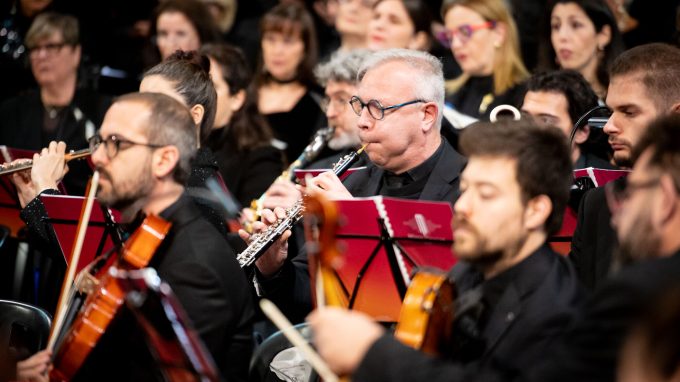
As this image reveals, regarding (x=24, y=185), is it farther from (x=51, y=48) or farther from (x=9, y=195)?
(x=51, y=48)

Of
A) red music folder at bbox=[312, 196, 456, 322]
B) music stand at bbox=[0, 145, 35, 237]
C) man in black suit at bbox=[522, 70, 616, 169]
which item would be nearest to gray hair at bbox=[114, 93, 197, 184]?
red music folder at bbox=[312, 196, 456, 322]

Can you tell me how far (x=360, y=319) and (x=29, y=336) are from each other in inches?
71.0

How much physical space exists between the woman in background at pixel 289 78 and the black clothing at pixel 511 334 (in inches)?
145

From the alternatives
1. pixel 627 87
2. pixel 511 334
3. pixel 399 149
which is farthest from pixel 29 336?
pixel 627 87

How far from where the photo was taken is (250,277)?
4.18 metres

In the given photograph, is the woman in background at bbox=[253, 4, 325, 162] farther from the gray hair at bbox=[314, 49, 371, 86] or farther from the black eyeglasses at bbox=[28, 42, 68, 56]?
the black eyeglasses at bbox=[28, 42, 68, 56]

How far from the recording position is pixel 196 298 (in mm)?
3062

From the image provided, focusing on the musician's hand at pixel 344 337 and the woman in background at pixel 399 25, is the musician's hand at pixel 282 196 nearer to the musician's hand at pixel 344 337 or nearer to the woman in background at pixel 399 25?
the musician's hand at pixel 344 337

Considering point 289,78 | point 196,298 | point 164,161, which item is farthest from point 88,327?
point 289,78

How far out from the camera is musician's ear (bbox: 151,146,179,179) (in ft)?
10.6

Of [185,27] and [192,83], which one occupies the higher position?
[192,83]

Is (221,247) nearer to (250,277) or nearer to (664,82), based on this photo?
(250,277)

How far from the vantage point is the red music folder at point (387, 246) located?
3281mm

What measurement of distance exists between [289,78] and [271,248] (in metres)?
2.69
